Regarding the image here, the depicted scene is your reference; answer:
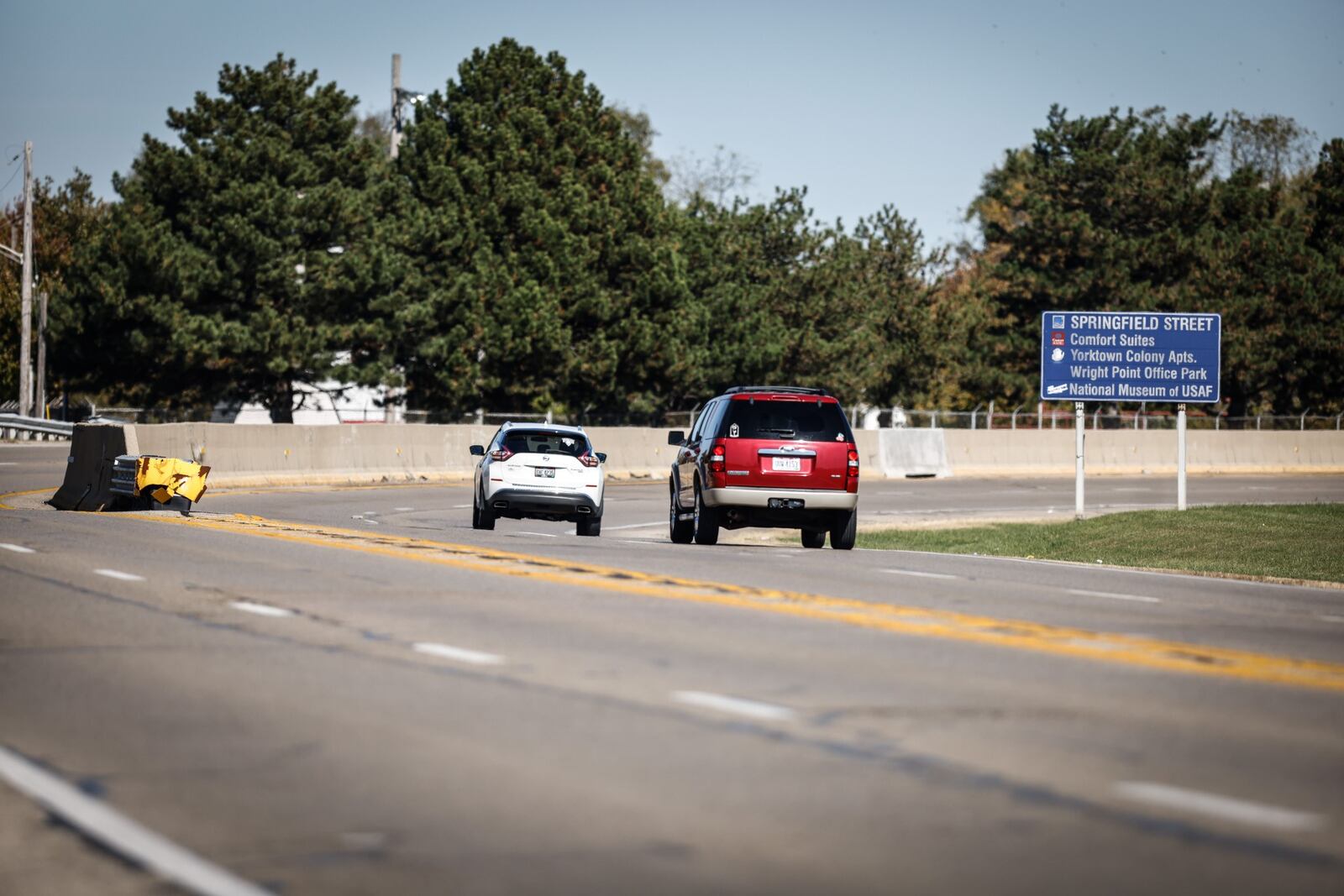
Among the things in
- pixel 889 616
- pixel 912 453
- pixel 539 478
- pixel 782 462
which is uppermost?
pixel 912 453

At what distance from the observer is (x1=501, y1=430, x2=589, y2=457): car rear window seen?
1000 inches

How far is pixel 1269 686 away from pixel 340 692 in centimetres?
475

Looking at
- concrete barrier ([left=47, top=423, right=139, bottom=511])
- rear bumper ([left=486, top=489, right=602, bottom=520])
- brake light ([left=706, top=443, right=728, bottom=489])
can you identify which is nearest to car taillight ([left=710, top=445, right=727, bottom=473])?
brake light ([left=706, top=443, right=728, bottom=489])

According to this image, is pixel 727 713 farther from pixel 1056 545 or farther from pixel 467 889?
pixel 1056 545

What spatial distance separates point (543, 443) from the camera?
25875 millimetres

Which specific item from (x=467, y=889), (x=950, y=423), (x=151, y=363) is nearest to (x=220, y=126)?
(x=151, y=363)

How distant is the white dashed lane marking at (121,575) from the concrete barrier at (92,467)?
11.5 meters

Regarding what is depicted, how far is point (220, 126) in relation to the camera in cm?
5656

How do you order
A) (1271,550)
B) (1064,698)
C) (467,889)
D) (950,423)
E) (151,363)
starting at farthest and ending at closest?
(950,423), (151,363), (1271,550), (1064,698), (467,889)

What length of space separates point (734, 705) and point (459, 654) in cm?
226

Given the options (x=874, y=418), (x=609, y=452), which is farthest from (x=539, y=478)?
(x=874, y=418)

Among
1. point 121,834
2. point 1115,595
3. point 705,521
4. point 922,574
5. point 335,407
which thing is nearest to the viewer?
point 121,834

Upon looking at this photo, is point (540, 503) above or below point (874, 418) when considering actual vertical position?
below

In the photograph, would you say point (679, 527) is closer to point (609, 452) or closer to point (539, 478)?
point (539, 478)
